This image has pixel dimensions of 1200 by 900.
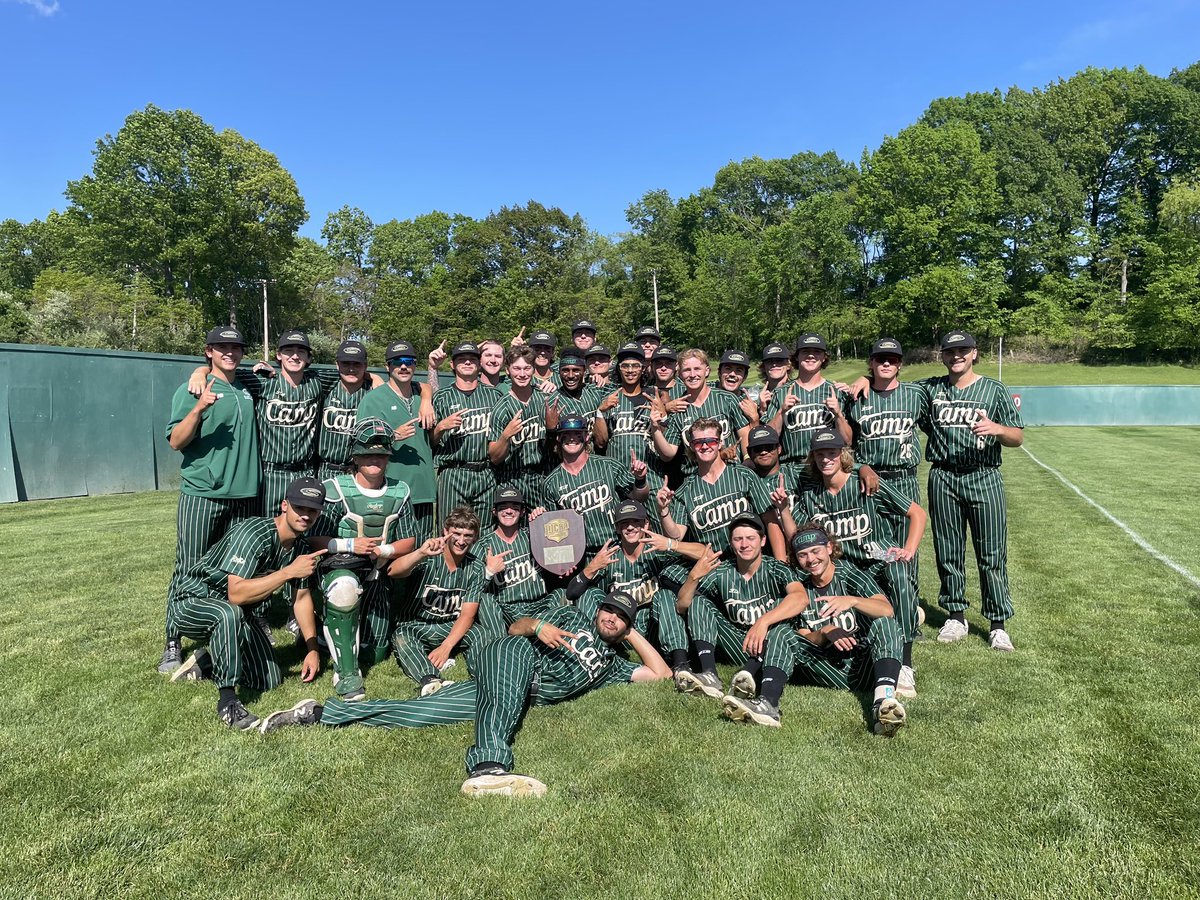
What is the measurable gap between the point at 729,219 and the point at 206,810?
7449 centimetres

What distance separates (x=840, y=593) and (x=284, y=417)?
4.20m

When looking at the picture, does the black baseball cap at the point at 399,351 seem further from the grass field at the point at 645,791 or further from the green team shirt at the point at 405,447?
the grass field at the point at 645,791

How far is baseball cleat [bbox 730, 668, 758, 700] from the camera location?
4.28 m

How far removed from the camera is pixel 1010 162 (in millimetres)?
53031

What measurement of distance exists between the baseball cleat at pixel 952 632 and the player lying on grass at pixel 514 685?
2288 mm

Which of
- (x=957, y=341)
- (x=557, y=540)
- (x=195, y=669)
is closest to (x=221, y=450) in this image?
(x=195, y=669)

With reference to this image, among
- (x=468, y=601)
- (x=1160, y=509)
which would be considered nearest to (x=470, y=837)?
(x=468, y=601)

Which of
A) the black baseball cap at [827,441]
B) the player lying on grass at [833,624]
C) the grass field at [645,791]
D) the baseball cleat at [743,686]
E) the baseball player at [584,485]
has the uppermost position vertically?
the black baseball cap at [827,441]

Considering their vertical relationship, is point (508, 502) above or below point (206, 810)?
above

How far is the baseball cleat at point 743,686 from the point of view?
428 centimetres

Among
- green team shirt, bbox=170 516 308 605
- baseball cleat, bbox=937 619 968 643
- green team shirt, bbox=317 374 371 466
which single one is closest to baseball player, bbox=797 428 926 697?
baseball cleat, bbox=937 619 968 643

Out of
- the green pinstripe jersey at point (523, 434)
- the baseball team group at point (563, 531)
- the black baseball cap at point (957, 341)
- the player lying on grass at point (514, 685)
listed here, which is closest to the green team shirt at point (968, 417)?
the baseball team group at point (563, 531)

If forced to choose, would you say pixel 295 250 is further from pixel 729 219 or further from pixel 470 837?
pixel 470 837

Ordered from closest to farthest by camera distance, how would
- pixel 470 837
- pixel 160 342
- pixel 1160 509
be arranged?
pixel 470 837 < pixel 1160 509 < pixel 160 342
